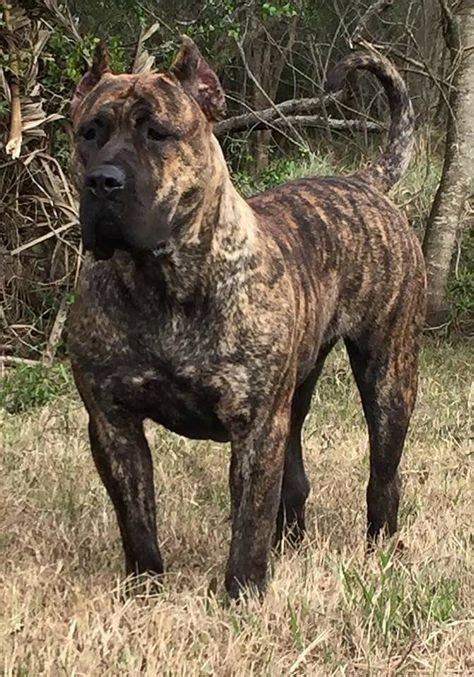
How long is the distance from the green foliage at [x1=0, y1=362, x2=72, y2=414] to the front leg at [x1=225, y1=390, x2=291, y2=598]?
10.7ft

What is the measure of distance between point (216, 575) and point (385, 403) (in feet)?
3.39

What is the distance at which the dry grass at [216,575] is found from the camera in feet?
10.5

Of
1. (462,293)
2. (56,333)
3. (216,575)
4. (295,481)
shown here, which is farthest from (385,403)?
(462,293)

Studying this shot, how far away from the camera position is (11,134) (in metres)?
6.93

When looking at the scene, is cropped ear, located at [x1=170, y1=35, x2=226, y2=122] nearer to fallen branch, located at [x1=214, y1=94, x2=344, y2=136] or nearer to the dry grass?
the dry grass

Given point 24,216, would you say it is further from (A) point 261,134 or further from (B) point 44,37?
(A) point 261,134

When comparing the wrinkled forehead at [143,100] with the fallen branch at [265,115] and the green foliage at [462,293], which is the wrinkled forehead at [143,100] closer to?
the green foliage at [462,293]

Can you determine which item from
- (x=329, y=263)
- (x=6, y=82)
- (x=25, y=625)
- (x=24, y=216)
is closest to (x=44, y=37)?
(x=6, y=82)

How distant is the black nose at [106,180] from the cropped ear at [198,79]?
1.82ft

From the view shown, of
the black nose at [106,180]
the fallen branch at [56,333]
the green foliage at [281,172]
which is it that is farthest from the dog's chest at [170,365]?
the green foliage at [281,172]

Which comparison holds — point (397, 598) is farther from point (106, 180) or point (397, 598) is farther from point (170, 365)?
point (106, 180)

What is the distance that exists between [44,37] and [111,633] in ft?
15.7

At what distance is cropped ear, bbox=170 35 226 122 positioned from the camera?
354 centimetres

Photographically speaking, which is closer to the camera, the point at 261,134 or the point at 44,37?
the point at 44,37
